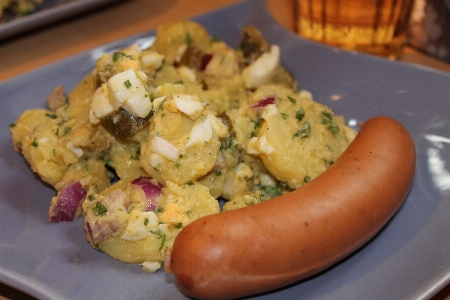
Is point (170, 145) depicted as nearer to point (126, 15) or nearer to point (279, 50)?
point (279, 50)

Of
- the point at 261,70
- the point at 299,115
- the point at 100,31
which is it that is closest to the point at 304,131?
the point at 299,115

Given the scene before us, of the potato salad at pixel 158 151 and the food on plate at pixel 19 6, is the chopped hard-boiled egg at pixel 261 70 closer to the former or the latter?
the potato salad at pixel 158 151

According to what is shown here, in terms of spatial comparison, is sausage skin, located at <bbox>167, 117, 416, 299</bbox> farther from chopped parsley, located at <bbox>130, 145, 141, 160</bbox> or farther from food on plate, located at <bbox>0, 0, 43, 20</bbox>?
food on plate, located at <bbox>0, 0, 43, 20</bbox>

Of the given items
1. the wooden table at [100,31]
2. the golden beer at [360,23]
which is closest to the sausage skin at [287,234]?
the golden beer at [360,23]

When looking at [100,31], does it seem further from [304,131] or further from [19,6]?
[304,131]

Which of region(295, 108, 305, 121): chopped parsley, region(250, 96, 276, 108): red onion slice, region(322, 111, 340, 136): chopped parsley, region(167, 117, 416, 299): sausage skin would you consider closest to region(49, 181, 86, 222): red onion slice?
region(167, 117, 416, 299): sausage skin

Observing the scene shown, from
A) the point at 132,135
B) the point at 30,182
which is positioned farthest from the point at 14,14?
the point at 132,135
